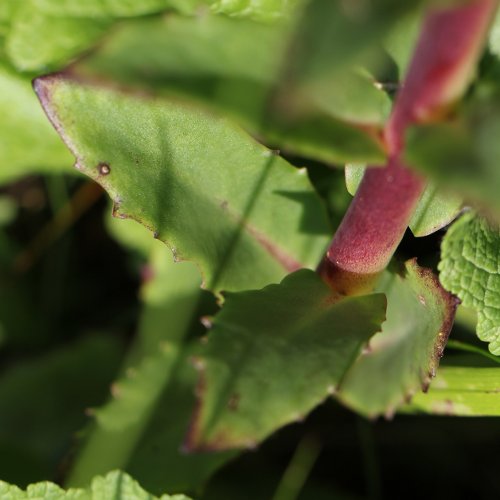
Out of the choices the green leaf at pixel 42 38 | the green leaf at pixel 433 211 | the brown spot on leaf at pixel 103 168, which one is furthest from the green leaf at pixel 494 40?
the green leaf at pixel 42 38

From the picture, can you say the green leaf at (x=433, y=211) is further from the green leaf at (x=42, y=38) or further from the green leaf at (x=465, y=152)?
the green leaf at (x=42, y=38)

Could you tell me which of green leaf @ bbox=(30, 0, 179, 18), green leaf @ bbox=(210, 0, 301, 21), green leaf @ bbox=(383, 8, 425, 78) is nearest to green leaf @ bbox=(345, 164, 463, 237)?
green leaf @ bbox=(383, 8, 425, 78)

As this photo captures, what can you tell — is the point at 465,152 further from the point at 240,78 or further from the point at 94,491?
the point at 94,491

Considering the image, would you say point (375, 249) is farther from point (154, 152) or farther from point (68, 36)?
point (68, 36)

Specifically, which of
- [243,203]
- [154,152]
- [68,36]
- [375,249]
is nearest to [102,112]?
[154,152]

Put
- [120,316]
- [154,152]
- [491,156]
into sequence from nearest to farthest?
[491,156] < [154,152] < [120,316]

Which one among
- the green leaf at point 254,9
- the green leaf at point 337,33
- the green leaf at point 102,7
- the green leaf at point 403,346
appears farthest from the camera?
the green leaf at point 102,7
